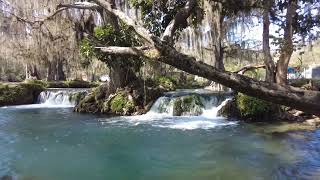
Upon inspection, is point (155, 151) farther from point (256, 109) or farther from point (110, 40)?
point (256, 109)

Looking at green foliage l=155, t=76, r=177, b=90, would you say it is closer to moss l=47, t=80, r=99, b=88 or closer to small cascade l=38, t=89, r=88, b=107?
small cascade l=38, t=89, r=88, b=107

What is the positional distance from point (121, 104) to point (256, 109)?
6.93 meters

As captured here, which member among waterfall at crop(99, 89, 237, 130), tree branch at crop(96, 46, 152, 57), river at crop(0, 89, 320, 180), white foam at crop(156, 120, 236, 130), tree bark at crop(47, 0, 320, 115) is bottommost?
river at crop(0, 89, 320, 180)

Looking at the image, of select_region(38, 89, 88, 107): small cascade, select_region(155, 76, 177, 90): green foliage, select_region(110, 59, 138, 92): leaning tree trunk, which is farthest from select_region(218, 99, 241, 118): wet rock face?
select_region(38, 89, 88, 107): small cascade

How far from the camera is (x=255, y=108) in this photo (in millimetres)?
17250

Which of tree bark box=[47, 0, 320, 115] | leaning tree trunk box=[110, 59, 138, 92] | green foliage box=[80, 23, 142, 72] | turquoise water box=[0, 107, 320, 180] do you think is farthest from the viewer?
leaning tree trunk box=[110, 59, 138, 92]

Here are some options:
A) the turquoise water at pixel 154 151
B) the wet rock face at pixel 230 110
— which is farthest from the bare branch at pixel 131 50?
the wet rock face at pixel 230 110

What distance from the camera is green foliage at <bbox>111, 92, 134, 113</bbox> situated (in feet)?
68.4

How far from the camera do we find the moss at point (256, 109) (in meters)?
17.2

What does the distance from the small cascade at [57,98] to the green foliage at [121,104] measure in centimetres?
589

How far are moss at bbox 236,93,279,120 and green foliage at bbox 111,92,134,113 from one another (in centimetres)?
587

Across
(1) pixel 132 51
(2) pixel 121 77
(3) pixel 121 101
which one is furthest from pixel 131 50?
(2) pixel 121 77

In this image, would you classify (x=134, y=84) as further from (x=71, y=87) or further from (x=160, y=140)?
(x=71, y=87)

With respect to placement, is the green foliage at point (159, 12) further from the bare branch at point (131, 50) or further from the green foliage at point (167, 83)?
the green foliage at point (167, 83)
